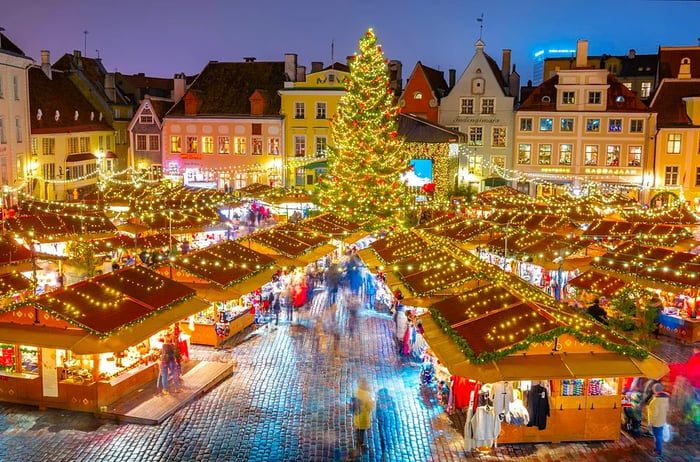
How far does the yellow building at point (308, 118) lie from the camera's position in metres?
53.8

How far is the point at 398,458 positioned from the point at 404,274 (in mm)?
8118

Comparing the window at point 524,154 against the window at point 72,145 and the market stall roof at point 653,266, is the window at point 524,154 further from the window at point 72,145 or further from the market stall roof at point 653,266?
the window at point 72,145

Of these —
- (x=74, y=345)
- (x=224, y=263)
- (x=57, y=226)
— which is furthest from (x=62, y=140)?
(x=74, y=345)

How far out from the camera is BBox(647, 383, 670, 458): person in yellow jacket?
13711 mm

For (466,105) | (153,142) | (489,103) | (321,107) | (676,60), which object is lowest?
(153,142)

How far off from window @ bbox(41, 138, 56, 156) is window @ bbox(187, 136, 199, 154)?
955 cm

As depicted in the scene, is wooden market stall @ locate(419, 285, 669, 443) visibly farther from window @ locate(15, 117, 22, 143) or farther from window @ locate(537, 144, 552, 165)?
window @ locate(537, 144, 552, 165)

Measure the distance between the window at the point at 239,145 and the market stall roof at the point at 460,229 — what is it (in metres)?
27.0

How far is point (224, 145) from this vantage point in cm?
5509

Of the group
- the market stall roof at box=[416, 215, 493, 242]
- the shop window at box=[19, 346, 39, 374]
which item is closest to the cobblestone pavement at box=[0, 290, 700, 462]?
the shop window at box=[19, 346, 39, 374]

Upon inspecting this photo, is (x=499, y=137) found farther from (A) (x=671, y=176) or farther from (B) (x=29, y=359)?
(B) (x=29, y=359)

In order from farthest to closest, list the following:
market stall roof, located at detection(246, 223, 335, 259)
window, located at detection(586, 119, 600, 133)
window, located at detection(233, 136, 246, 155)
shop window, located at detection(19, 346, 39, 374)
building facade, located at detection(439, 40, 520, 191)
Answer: window, located at detection(233, 136, 246, 155) < building facade, located at detection(439, 40, 520, 191) < window, located at detection(586, 119, 600, 133) < market stall roof, located at detection(246, 223, 335, 259) < shop window, located at detection(19, 346, 39, 374)

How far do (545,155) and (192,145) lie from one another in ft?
81.9

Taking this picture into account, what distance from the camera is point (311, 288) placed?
27.4 m
